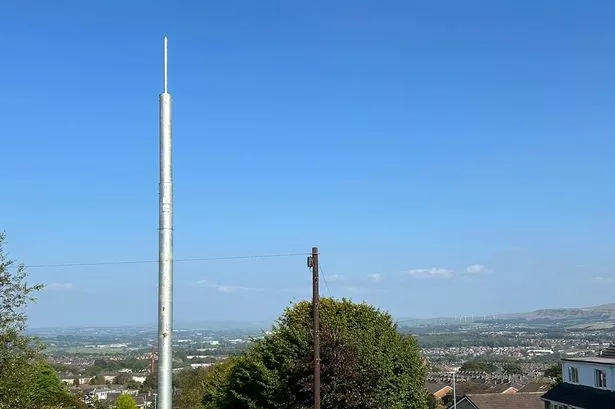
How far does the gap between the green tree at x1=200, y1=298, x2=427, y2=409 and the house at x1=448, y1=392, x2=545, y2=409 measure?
2812cm

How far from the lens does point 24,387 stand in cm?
1582

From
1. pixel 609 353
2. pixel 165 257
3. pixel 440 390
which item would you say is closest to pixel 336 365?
pixel 165 257

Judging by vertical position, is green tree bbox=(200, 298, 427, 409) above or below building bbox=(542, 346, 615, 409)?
above

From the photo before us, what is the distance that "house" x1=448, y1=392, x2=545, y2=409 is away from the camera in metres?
59.2

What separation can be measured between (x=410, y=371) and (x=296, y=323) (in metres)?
6.32

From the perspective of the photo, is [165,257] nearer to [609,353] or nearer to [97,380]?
[609,353]

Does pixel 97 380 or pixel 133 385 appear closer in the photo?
pixel 133 385

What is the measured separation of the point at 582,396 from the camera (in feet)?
144

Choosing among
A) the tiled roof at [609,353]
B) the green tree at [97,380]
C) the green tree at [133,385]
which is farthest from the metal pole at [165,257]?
the green tree at [97,380]

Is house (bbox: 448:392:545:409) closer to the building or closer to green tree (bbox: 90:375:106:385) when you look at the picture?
the building

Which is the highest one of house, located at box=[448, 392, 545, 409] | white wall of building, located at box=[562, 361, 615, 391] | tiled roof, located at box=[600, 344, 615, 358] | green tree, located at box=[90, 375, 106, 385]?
tiled roof, located at box=[600, 344, 615, 358]

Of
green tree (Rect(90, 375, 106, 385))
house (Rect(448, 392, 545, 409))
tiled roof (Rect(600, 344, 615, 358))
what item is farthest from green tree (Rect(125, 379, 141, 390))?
tiled roof (Rect(600, 344, 615, 358))

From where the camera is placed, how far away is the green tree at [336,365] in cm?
2733

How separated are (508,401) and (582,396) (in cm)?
1803
